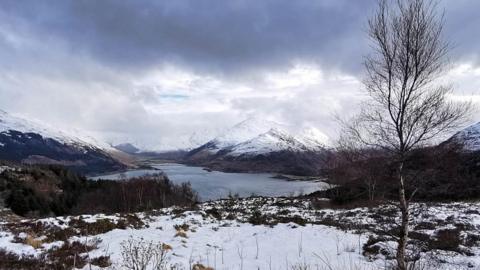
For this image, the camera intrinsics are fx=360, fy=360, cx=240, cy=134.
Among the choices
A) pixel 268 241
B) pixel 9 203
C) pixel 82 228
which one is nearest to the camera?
pixel 268 241

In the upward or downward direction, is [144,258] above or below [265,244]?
above

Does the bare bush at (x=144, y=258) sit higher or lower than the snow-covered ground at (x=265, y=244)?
→ higher

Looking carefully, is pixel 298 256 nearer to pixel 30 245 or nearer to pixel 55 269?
pixel 55 269

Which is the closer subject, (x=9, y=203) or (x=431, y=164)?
(x=431, y=164)

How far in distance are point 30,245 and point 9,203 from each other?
6055 cm

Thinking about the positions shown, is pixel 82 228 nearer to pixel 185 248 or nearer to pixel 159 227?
pixel 159 227

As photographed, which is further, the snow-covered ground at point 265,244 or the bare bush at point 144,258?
the snow-covered ground at point 265,244

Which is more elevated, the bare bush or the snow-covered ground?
the bare bush

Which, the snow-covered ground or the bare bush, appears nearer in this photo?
the bare bush

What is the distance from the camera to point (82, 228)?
1500cm

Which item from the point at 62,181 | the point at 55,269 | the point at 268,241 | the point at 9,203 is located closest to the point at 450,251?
the point at 268,241

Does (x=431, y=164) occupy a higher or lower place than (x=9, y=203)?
higher

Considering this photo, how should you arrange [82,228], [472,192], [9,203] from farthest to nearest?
[9,203], [472,192], [82,228]

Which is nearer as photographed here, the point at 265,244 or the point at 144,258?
the point at 144,258
